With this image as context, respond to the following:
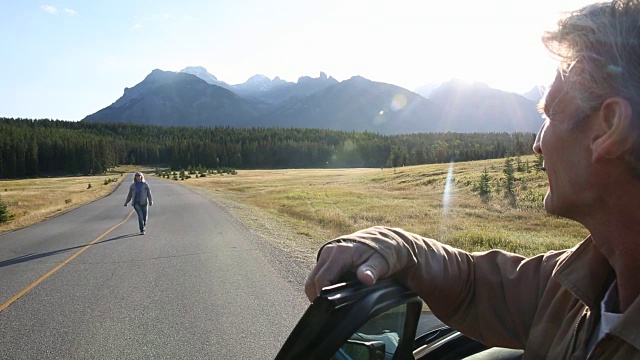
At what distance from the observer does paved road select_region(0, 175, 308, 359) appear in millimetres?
5023

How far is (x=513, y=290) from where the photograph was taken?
1.74 metres

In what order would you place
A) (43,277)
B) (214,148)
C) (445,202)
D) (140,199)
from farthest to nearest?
(214,148), (445,202), (140,199), (43,277)

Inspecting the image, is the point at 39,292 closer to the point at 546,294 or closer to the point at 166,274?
the point at 166,274

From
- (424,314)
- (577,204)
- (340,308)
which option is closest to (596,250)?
(577,204)

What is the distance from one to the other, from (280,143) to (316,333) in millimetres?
138363

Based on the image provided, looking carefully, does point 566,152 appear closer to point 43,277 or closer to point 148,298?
point 148,298

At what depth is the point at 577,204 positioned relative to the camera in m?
1.36

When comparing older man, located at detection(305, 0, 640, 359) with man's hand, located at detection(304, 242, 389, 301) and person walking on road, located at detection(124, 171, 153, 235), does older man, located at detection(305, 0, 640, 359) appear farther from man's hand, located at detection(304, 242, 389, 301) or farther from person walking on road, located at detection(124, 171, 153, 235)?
person walking on road, located at detection(124, 171, 153, 235)

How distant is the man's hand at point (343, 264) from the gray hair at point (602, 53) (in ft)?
2.40

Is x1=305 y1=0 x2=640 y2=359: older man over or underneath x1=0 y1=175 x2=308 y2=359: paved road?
over

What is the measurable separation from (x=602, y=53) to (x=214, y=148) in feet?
440

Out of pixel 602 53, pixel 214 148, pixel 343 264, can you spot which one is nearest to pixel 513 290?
pixel 343 264

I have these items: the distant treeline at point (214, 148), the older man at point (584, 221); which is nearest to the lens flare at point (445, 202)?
the older man at point (584, 221)

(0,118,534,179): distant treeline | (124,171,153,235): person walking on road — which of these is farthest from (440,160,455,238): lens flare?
(0,118,534,179): distant treeline
